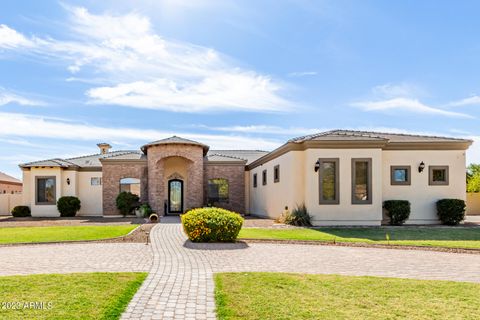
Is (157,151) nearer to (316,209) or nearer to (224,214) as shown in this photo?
(316,209)

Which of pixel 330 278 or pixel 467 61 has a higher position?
pixel 467 61

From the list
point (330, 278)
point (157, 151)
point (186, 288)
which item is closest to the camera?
point (186, 288)

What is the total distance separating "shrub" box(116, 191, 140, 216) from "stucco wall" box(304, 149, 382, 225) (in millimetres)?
12403

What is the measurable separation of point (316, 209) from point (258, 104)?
18.6 feet

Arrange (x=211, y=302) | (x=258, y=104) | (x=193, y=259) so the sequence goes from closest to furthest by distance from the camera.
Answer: (x=211, y=302)
(x=193, y=259)
(x=258, y=104)

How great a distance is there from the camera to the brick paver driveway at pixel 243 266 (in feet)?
18.3

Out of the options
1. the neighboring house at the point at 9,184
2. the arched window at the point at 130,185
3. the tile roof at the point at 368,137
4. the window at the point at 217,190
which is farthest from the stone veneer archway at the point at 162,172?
the neighboring house at the point at 9,184

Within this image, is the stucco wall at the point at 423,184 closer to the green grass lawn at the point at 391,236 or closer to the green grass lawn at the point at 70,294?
the green grass lawn at the point at 391,236

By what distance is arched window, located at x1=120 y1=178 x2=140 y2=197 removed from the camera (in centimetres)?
2617

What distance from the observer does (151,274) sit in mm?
7578

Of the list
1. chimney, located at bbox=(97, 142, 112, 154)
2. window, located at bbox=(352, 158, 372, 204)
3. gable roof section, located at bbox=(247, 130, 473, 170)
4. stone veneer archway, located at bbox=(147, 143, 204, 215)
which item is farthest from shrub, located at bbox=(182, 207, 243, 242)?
chimney, located at bbox=(97, 142, 112, 154)

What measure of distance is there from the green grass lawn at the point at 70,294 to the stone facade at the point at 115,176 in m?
19.1

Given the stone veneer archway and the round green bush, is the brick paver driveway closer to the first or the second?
the stone veneer archway

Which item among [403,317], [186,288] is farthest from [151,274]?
[403,317]
